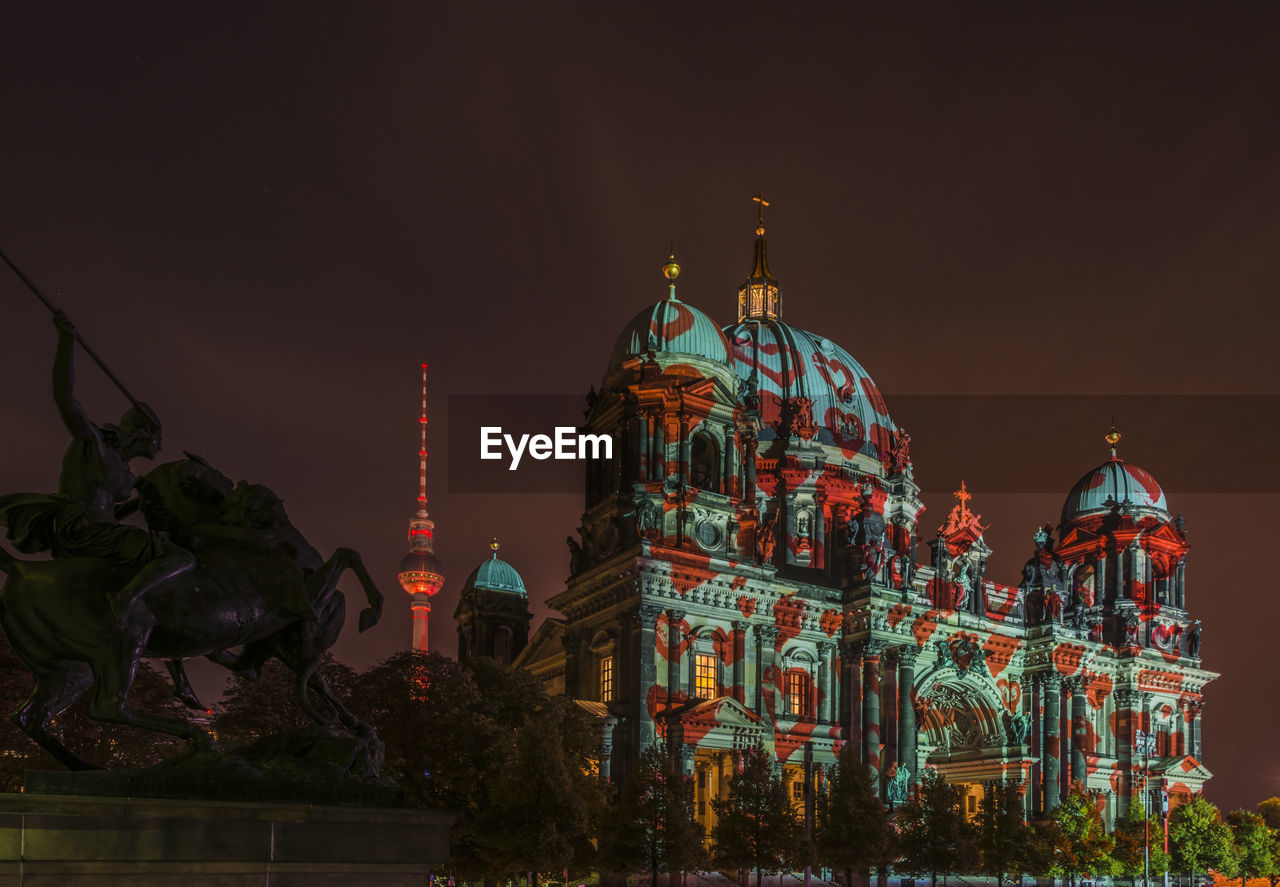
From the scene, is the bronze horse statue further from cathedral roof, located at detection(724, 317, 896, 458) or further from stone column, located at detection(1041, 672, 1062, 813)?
cathedral roof, located at detection(724, 317, 896, 458)

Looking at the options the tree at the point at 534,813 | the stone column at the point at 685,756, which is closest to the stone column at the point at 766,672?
the stone column at the point at 685,756

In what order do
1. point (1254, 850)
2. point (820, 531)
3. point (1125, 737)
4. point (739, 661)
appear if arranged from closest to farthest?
point (739, 661) → point (820, 531) → point (1254, 850) → point (1125, 737)

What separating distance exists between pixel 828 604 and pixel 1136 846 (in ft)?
80.9

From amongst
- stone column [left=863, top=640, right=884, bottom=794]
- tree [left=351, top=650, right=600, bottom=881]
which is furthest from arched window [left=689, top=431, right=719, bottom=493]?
tree [left=351, top=650, right=600, bottom=881]

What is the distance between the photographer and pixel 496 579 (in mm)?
94812

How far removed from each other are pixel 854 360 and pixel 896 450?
9766mm

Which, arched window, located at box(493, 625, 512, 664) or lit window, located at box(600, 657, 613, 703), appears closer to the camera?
lit window, located at box(600, 657, 613, 703)

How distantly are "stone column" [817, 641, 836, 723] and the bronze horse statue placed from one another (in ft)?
197

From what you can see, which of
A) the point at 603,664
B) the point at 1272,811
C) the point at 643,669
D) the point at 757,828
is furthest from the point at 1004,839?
the point at 1272,811

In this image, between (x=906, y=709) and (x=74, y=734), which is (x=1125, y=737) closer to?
(x=906, y=709)

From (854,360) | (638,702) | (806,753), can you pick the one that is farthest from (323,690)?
(854,360)

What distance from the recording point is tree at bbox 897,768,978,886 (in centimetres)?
6022

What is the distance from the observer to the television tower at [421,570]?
166625mm

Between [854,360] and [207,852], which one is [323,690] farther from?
[854,360]
